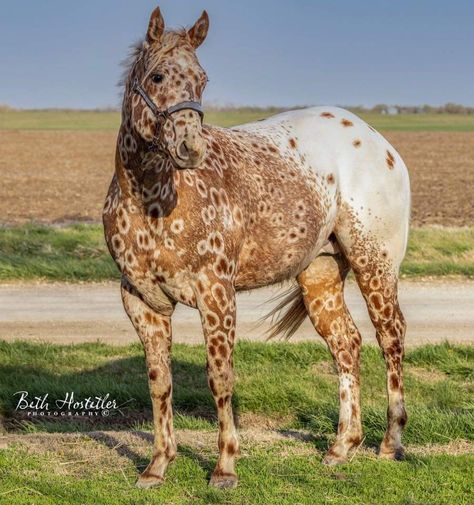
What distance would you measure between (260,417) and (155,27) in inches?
143

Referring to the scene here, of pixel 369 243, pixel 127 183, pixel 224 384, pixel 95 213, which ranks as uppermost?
pixel 127 183

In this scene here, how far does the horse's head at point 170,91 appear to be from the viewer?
4730 mm

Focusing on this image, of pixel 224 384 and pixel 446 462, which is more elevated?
pixel 224 384

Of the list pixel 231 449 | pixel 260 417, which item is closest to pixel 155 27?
pixel 231 449

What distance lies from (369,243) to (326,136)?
75 cm

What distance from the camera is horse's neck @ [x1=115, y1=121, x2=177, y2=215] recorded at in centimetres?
516

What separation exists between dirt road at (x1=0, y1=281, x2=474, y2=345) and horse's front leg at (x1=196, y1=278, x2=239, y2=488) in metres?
4.53

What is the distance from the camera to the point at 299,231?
5844 millimetres

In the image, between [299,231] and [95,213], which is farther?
[95,213]

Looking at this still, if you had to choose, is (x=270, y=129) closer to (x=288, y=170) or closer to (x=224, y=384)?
(x=288, y=170)

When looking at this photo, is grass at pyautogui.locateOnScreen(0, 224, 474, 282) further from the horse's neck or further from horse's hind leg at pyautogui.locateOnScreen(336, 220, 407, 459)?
the horse's neck

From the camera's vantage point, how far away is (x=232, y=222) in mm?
5348

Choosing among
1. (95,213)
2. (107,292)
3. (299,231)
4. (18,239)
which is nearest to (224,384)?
(299,231)

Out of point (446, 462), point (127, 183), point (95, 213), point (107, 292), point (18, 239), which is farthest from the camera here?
point (95, 213)
